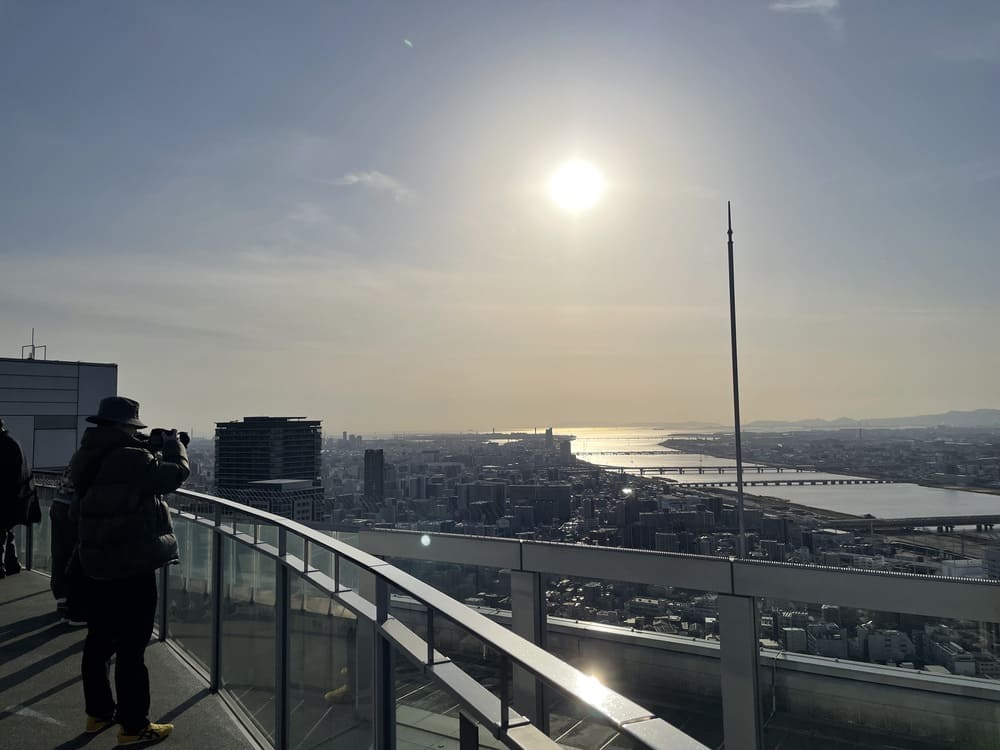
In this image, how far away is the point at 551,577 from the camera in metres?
6.65

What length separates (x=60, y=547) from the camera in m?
5.37

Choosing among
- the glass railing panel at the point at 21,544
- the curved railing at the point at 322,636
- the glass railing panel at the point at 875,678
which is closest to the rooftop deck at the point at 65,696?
the curved railing at the point at 322,636

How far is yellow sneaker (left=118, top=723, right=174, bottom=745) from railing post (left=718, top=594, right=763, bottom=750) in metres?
4.55

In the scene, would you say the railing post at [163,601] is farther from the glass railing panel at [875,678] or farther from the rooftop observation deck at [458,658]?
the glass railing panel at [875,678]

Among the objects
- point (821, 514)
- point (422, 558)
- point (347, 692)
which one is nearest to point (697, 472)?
point (821, 514)

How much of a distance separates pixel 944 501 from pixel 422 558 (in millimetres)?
13602

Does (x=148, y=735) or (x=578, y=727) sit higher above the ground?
(x=578, y=727)

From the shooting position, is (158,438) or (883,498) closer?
(158,438)

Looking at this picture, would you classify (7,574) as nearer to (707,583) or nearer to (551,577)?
(551,577)

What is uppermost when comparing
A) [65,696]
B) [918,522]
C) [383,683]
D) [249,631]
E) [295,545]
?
[295,545]

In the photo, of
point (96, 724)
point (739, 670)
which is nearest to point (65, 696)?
point (96, 724)

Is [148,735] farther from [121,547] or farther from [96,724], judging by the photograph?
[121,547]

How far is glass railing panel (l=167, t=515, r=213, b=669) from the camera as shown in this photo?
412cm

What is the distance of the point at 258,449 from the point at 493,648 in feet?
85.8
